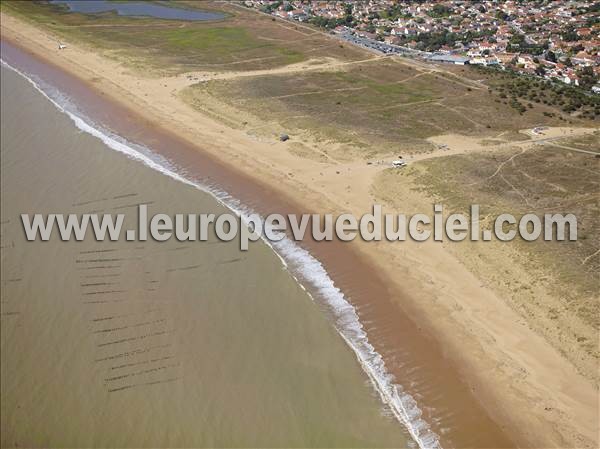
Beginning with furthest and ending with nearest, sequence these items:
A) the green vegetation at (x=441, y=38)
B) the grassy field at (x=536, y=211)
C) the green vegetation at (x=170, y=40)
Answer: the green vegetation at (x=441, y=38)
the green vegetation at (x=170, y=40)
the grassy field at (x=536, y=211)

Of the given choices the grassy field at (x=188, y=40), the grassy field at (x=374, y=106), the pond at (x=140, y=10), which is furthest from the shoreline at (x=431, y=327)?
the pond at (x=140, y=10)

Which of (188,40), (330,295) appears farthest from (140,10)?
(330,295)

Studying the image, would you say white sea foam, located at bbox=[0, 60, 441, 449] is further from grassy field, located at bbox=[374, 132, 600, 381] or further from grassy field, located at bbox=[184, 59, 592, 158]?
grassy field, located at bbox=[184, 59, 592, 158]

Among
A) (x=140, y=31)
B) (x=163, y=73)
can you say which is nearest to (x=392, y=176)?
(x=163, y=73)

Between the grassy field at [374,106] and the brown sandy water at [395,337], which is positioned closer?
the brown sandy water at [395,337]

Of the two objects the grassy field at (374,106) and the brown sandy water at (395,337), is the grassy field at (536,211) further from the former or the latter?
the brown sandy water at (395,337)

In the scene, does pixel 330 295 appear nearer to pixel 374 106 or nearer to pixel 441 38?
pixel 374 106

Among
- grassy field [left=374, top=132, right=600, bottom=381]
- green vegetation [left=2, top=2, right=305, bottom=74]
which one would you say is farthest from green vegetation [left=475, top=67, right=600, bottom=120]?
green vegetation [left=2, top=2, right=305, bottom=74]
